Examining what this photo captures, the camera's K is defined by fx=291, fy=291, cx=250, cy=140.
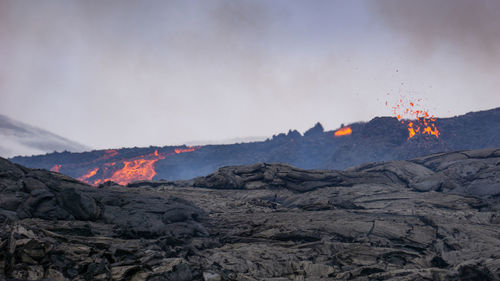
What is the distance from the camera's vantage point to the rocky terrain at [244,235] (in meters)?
15.9

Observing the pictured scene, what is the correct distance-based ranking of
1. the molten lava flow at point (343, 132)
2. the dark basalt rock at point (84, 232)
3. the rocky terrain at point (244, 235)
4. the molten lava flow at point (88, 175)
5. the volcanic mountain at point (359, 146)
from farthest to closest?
the molten lava flow at point (88, 175), the molten lava flow at point (343, 132), the volcanic mountain at point (359, 146), the rocky terrain at point (244, 235), the dark basalt rock at point (84, 232)

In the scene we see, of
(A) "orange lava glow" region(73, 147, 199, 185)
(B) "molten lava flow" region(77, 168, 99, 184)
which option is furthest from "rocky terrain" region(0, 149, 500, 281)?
(B) "molten lava flow" region(77, 168, 99, 184)

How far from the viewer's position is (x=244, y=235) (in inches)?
1038

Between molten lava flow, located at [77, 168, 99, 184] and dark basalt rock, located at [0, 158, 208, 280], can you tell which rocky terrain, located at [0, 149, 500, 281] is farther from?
molten lava flow, located at [77, 168, 99, 184]

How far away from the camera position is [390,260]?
20750mm

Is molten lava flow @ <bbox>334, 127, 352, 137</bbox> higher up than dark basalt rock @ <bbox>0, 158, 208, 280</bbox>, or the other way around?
molten lava flow @ <bbox>334, 127, 352, 137</bbox>

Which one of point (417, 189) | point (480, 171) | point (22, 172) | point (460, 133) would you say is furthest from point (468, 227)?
point (460, 133)

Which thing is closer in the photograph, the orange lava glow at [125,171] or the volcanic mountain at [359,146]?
the volcanic mountain at [359,146]

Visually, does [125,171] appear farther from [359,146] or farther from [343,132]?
[343,132]

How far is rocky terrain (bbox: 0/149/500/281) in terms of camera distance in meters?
15.9

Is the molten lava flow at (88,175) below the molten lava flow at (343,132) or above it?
below

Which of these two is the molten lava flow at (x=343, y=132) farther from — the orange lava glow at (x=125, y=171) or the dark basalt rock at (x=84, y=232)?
the dark basalt rock at (x=84, y=232)

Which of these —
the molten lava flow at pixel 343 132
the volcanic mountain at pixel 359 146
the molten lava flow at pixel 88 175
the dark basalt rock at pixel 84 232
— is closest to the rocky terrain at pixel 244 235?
the dark basalt rock at pixel 84 232

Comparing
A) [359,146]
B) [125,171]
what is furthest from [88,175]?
[359,146]
